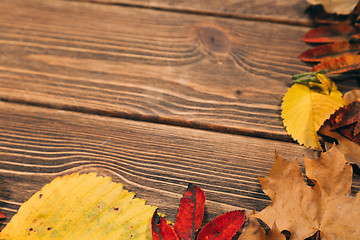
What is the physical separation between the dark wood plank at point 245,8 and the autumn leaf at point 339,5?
8 centimetres

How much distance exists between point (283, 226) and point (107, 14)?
2.84 ft

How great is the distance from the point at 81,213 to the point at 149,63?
49 cm

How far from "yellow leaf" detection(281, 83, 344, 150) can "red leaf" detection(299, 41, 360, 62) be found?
0.11 meters

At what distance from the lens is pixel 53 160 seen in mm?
697

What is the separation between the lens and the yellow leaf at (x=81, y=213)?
0.56 meters

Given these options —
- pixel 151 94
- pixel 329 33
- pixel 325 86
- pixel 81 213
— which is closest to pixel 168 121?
pixel 151 94

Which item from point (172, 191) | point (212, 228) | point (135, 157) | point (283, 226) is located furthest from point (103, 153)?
point (283, 226)

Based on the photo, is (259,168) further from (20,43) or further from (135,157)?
(20,43)

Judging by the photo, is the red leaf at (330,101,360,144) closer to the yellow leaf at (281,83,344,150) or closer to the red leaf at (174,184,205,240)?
the yellow leaf at (281,83,344,150)

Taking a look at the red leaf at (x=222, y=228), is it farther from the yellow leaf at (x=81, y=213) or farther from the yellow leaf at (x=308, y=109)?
the yellow leaf at (x=308, y=109)

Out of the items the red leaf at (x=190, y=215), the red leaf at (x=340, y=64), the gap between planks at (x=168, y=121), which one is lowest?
the red leaf at (x=190, y=215)

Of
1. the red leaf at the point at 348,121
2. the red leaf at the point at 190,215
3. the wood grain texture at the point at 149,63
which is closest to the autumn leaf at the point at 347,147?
the red leaf at the point at 348,121

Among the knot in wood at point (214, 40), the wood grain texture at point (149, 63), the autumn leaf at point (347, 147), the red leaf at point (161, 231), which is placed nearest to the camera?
the red leaf at point (161, 231)

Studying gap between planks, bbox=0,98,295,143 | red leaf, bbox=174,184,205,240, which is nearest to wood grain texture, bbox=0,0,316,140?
gap between planks, bbox=0,98,295,143
